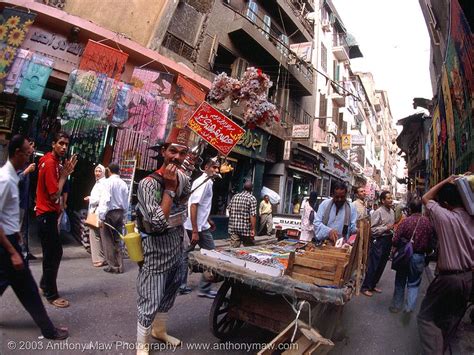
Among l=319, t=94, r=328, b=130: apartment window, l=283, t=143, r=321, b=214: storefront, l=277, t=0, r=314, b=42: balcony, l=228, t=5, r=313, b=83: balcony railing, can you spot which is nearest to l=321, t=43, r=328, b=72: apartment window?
l=319, t=94, r=328, b=130: apartment window

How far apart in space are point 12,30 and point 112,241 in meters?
5.11

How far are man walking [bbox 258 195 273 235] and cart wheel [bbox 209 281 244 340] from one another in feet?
29.5

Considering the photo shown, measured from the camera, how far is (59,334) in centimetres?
298

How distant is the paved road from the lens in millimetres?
3037

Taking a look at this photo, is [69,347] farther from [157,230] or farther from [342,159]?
[342,159]

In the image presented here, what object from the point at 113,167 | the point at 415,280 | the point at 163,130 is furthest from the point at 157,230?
the point at 163,130

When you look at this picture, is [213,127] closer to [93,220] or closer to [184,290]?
[184,290]

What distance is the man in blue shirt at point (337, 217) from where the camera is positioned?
187 inches

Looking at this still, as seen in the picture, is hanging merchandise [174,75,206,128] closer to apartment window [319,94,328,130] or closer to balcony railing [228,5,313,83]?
balcony railing [228,5,313,83]

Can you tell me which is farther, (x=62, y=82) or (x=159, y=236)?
(x=62, y=82)

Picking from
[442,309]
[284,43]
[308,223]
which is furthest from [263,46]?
[442,309]

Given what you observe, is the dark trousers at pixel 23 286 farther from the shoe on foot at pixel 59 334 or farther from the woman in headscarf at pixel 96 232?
the woman in headscarf at pixel 96 232

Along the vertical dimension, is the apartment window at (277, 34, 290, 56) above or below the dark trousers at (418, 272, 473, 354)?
above

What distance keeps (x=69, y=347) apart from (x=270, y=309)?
1925mm
